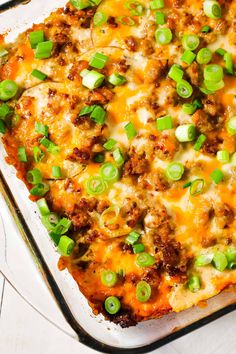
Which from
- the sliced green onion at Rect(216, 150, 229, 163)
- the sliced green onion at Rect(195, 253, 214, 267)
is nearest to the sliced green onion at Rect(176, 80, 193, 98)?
the sliced green onion at Rect(216, 150, 229, 163)

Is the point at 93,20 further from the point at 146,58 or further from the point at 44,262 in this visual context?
the point at 44,262

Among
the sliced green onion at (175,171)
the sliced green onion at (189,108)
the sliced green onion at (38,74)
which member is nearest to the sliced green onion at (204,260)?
the sliced green onion at (175,171)

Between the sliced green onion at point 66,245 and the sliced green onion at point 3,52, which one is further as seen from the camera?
the sliced green onion at point 3,52

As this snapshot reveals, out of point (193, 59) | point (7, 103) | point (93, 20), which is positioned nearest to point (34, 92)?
point (7, 103)

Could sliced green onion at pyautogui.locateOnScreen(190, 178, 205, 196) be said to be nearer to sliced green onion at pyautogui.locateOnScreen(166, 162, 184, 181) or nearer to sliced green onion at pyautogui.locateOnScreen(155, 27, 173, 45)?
sliced green onion at pyautogui.locateOnScreen(166, 162, 184, 181)

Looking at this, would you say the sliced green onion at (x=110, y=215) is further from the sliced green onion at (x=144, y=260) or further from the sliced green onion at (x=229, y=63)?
the sliced green onion at (x=229, y=63)

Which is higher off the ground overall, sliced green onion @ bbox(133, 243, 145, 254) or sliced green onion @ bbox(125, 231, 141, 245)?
sliced green onion @ bbox(125, 231, 141, 245)
